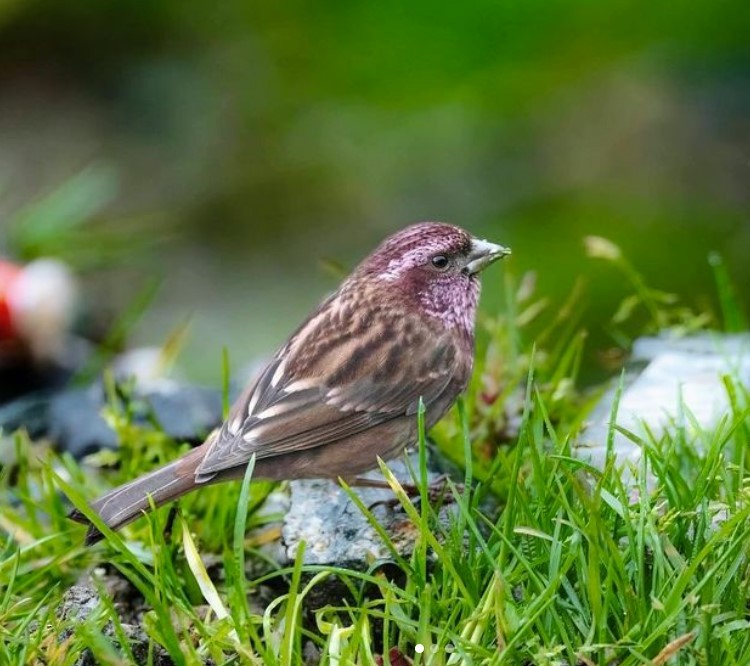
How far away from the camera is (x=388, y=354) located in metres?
4.35

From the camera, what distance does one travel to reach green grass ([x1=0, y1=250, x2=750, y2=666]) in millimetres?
3287

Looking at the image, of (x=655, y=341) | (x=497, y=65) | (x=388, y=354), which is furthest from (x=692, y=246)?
(x=388, y=354)

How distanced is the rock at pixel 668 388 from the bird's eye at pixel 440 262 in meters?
0.67

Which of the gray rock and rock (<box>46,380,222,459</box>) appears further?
rock (<box>46,380,222,459</box>)

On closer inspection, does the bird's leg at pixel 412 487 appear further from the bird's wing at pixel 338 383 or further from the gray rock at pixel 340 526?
the bird's wing at pixel 338 383

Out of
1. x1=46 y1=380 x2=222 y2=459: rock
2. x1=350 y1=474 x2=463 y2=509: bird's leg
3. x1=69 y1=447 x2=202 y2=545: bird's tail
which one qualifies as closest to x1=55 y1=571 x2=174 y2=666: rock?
x1=69 y1=447 x2=202 y2=545: bird's tail

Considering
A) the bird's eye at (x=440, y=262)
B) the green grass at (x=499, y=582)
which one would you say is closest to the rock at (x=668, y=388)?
the green grass at (x=499, y=582)

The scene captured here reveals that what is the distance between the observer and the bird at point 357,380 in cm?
404

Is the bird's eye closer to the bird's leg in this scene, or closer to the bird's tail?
the bird's leg

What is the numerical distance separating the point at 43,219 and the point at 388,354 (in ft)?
12.1

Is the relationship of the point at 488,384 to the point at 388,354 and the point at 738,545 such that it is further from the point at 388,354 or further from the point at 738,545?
the point at 738,545

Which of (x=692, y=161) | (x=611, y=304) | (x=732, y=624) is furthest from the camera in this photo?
(x=692, y=161)

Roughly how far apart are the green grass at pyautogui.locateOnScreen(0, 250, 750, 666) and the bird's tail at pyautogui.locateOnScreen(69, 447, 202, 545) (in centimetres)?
6

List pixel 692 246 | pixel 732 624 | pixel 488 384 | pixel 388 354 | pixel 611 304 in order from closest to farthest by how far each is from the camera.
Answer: pixel 732 624
pixel 388 354
pixel 488 384
pixel 611 304
pixel 692 246
